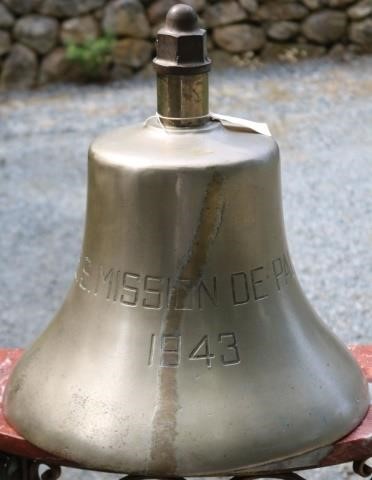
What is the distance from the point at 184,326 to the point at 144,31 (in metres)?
5.47

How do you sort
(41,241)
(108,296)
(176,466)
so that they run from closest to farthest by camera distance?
1. (176,466)
2. (108,296)
3. (41,241)

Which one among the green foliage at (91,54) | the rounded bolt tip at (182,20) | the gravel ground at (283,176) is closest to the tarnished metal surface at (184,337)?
the rounded bolt tip at (182,20)

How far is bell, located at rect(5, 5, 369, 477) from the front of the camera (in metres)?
1.05

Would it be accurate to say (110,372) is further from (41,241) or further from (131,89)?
(131,89)

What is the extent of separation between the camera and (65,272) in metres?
3.64

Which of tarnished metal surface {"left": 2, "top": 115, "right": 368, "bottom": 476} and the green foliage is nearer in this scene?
tarnished metal surface {"left": 2, "top": 115, "right": 368, "bottom": 476}

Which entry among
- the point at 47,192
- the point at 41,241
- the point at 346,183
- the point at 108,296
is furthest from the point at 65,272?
the point at 108,296

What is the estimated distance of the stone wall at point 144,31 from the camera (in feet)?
20.7

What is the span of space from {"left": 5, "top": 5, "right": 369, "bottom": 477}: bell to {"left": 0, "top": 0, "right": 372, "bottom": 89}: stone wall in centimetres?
527

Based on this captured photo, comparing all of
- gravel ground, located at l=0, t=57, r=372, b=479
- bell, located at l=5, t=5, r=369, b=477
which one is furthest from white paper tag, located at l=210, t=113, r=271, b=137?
gravel ground, located at l=0, t=57, r=372, b=479

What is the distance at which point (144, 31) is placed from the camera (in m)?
6.34

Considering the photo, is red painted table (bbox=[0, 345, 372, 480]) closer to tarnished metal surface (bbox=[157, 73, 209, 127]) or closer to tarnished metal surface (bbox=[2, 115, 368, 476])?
tarnished metal surface (bbox=[2, 115, 368, 476])

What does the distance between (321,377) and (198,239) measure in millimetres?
221

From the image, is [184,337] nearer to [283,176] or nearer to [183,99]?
[183,99]
